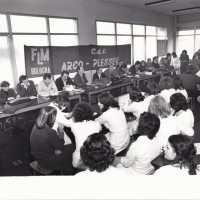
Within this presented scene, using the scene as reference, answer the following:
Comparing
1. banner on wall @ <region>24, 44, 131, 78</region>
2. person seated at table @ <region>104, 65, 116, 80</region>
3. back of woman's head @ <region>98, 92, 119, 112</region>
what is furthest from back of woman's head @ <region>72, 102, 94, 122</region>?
person seated at table @ <region>104, 65, 116, 80</region>

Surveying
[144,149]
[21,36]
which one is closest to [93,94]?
[21,36]

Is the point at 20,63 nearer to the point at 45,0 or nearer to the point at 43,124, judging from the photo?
the point at 45,0

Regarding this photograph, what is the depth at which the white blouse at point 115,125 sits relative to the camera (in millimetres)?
2551

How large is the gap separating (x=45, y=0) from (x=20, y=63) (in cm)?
184

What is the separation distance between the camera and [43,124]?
212cm

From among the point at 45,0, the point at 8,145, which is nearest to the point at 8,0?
the point at 45,0

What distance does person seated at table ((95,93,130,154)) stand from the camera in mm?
2553

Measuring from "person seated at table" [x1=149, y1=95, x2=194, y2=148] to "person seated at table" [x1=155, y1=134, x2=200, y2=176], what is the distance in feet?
2.35

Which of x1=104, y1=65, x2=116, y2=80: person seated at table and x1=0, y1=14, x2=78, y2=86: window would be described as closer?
x1=0, y1=14, x2=78, y2=86: window

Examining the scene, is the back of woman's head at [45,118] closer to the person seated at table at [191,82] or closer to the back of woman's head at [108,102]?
the back of woman's head at [108,102]

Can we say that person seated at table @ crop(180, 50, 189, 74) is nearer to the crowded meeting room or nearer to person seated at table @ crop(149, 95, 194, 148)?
the crowded meeting room

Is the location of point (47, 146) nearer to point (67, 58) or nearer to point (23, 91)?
point (23, 91)

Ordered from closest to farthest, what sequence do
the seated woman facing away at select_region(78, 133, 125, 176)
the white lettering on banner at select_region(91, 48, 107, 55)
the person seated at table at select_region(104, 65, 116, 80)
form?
the seated woman facing away at select_region(78, 133, 125, 176) < the white lettering on banner at select_region(91, 48, 107, 55) < the person seated at table at select_region(104, 65, 116, 80)

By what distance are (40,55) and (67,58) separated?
33.0 inches
